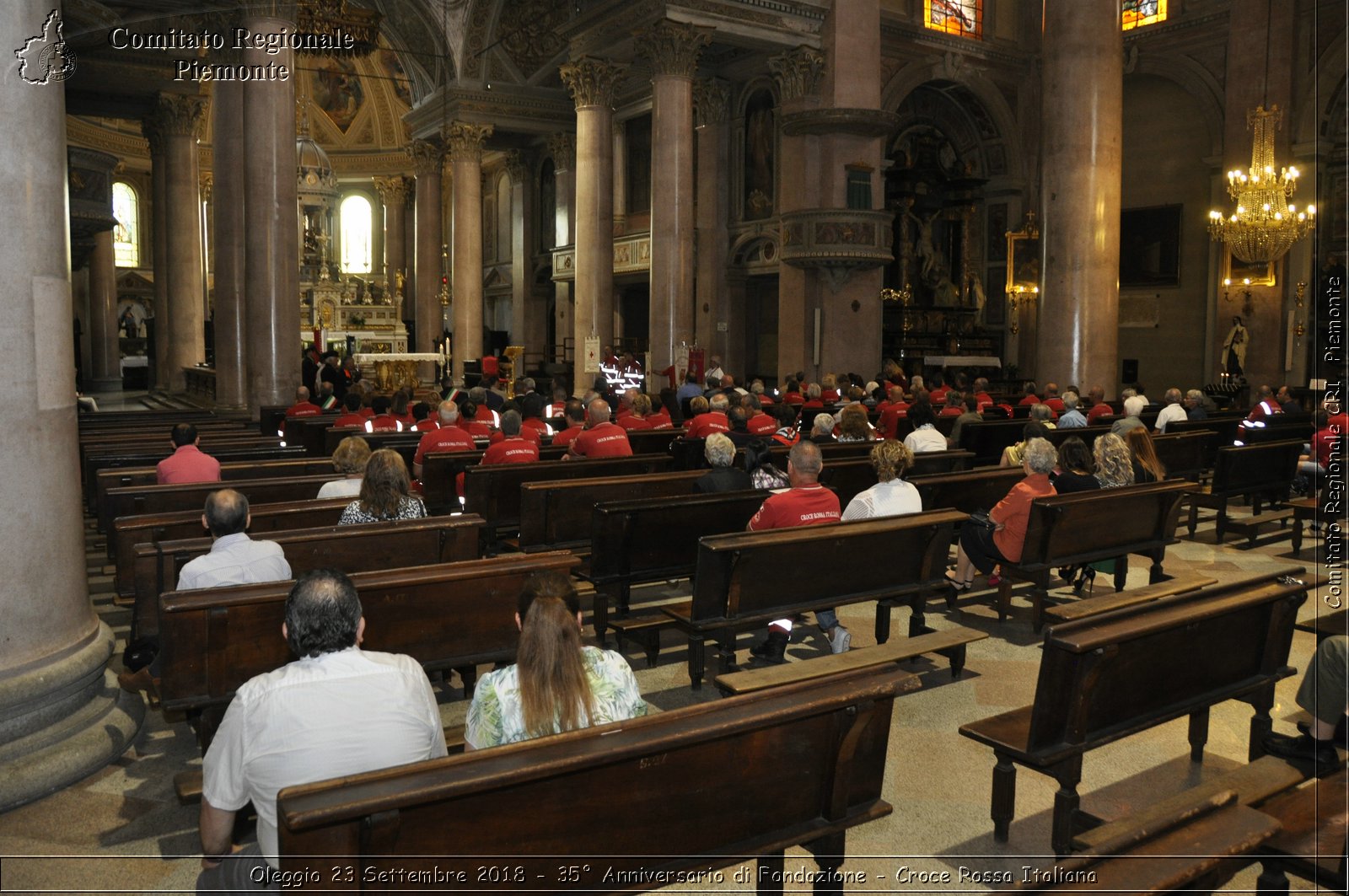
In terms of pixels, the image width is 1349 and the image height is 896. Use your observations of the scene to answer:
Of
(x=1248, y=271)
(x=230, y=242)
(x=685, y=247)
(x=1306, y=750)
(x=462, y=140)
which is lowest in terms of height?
(x=1306, y=750)

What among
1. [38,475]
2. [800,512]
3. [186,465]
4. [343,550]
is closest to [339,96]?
[186,465]

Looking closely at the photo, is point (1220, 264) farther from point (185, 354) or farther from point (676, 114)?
point (185, 354)

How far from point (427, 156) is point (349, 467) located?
90.5ft

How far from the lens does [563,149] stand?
32.2 metres

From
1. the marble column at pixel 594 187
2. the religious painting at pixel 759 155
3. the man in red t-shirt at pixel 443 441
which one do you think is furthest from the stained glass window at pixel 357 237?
the man in red t-shirt at pixel 443 441

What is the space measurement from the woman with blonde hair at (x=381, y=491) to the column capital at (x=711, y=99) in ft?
76.6

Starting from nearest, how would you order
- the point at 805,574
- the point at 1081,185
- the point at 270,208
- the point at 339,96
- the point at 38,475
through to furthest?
the point at 38,475
the point at 805,574
the point at 270,208
the point at 1081,185
the point at 339,96

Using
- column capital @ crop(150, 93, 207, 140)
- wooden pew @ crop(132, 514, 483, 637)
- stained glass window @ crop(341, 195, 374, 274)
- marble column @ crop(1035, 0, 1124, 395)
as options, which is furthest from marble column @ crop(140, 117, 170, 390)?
stained glass window @ crop(341, 195, 374, 274)

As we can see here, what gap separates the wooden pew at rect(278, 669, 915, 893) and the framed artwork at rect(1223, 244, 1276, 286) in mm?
23915

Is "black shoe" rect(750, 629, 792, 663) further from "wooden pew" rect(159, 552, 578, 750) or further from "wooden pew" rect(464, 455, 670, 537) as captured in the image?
"wooden pew" rect(464, 455, 670, 537)

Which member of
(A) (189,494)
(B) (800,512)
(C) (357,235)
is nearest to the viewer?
(B) (800,512)

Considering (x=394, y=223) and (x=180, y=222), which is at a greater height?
(x=394, y=223)

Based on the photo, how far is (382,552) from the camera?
5.99 metres

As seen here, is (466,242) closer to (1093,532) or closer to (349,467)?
(349,467)
